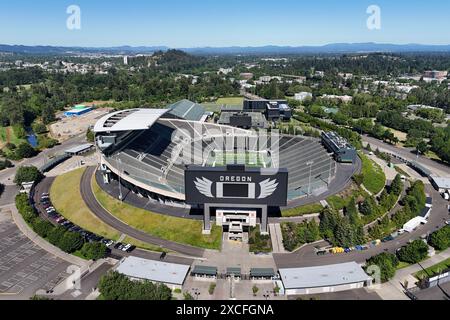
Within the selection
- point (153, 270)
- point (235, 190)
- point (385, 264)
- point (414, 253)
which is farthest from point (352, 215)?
point (153, 270)

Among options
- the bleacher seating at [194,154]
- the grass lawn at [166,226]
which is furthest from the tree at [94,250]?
the bleacher seating at [194,154]

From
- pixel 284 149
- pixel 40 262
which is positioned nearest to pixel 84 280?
pixel 40 262

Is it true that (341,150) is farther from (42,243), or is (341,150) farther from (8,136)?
(8,136)

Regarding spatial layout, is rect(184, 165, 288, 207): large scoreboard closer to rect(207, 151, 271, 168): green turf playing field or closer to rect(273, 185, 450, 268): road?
rect(207, 151, 271, 168): green turf playing field

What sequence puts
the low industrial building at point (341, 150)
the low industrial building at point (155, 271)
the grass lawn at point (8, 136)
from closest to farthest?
the low industrial building at point (155, 271) → the low industrial building at point (341, 150) → the grass lawn at point (8, 136)

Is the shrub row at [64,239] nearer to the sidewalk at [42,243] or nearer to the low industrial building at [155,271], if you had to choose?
the sidewalk at [42,243]

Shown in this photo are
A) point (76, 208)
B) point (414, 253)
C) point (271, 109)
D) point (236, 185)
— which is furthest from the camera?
point (271, 109)

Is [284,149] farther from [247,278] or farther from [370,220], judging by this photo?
[247,278]
